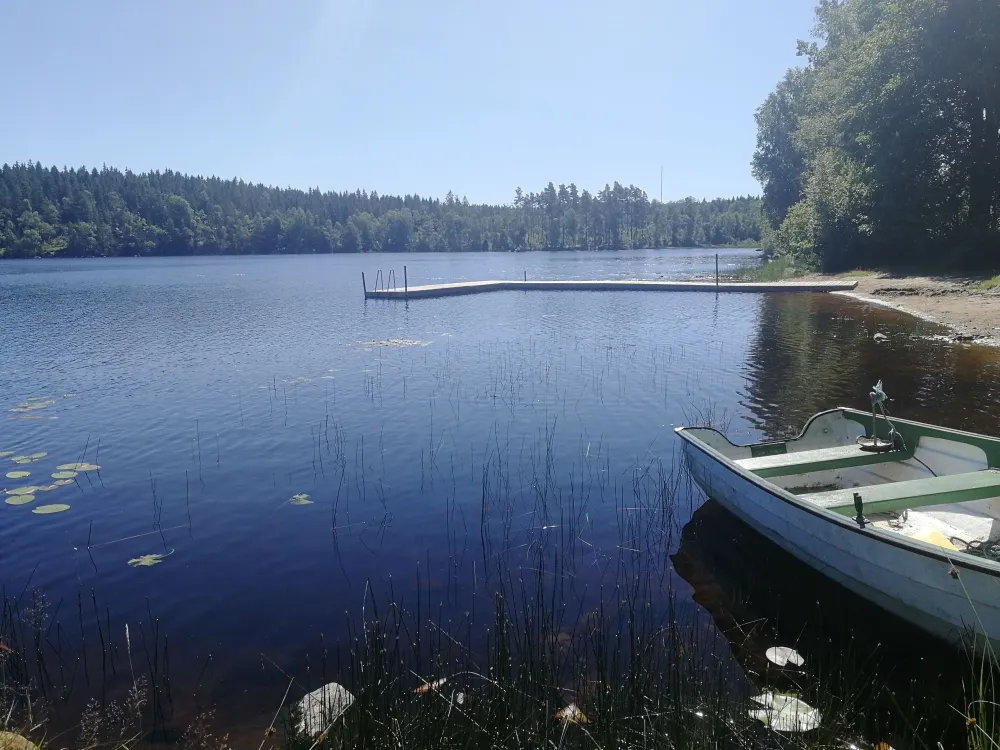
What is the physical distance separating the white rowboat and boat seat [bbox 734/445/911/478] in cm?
1

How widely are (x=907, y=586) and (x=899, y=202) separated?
35444 millimetres

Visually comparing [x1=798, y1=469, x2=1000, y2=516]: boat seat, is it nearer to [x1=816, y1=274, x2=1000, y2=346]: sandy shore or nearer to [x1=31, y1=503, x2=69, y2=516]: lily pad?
[x1=31, y1=503, x2=69, y2=516]: lily pad

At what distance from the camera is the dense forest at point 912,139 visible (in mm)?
30219

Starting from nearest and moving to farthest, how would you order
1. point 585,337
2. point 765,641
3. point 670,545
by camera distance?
point 765,641, point 670,545, point 585,337

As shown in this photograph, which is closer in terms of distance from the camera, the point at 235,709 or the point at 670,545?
the point at 235,709

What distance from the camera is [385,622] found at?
649 centimetres

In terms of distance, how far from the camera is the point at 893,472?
8.69 m

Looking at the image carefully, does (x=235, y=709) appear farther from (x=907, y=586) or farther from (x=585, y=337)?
(x=585, y=337)

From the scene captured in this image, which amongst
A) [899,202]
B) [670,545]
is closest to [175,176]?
[899,202]

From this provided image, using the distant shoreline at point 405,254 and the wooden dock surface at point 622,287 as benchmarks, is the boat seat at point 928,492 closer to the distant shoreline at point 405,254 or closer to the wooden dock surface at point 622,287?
the wooden dock surface at point 622,287

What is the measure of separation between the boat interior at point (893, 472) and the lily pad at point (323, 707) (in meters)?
4.72

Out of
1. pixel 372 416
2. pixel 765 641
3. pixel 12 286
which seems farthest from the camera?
pixel 12 286

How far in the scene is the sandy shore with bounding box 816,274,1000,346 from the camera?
21.4 m

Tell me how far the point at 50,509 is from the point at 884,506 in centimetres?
1063
